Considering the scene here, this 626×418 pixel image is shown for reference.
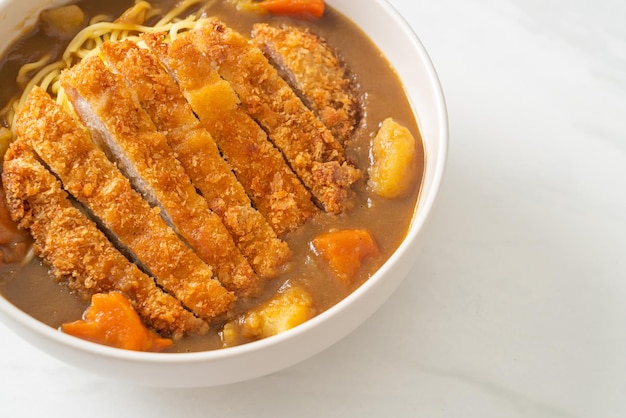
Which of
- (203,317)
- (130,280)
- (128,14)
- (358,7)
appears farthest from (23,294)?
(358,7)

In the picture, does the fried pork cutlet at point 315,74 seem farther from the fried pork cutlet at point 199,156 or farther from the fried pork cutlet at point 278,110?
the fried pork cutlet at point 199,156

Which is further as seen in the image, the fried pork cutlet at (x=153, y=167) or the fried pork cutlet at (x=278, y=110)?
the fried pork cutlet at (x=278, y=110)

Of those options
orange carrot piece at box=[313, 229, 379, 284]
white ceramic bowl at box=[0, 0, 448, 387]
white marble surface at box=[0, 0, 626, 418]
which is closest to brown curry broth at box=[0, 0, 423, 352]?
orange carrot piece at box=[313, 229, 379, 284]

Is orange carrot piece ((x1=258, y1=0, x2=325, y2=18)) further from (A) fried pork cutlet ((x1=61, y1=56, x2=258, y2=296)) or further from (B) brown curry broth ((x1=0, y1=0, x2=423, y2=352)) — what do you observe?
(A) fried pork cutlet ((x1=61, y1=56, x2=258, y2=296))

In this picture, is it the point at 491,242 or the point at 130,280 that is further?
the point at 491,242

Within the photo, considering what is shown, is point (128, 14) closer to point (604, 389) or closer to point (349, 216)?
point (349, 216)

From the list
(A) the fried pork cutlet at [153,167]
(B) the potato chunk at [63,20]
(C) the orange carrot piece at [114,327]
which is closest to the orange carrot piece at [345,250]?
(A) the fried pork cutlet at [153,167]
